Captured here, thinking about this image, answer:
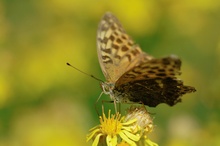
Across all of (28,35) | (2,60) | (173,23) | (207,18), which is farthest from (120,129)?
(207,18)

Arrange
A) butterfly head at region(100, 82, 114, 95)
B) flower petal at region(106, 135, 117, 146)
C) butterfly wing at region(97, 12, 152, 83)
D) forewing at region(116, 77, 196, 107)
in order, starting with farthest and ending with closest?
butterfly wing at region(97, 12, 152, 83)
butterfly head at region(100, 82, 114, 95)
forewing at region(116, 77, 196, 107)
flower petal at region(106, 135, 117, 146)

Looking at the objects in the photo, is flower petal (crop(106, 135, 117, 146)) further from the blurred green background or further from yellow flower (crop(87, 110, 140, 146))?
the blurred green background

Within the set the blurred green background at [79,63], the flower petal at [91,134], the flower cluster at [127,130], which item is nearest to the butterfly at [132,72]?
the flower cluster at [127,130]

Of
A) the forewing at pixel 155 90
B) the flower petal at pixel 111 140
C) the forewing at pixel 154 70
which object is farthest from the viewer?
the forewing at pixel 155 90

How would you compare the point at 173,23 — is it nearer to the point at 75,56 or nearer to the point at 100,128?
the point at 75,56

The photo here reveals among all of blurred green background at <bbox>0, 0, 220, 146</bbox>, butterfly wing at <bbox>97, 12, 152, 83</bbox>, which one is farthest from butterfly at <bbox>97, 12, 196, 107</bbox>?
blurred green background at <bbox>0, 0, 220, 146</bbox>

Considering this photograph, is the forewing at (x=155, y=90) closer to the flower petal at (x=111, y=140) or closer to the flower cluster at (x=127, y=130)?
the flower cluster at (x=127, y=130)
